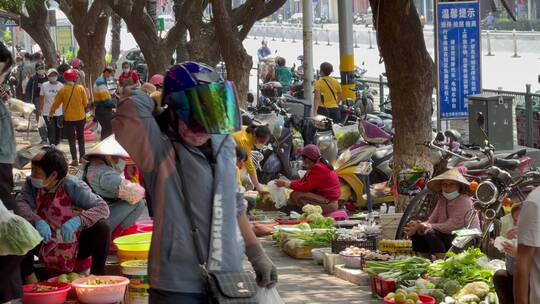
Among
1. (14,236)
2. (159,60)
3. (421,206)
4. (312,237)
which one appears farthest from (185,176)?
(159,60)

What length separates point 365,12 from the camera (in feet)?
297

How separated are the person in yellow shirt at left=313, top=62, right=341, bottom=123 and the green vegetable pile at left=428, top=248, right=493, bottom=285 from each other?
36.3ft

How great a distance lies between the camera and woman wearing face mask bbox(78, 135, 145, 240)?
988 cm

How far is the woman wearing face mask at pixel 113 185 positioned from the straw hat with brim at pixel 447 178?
254cm

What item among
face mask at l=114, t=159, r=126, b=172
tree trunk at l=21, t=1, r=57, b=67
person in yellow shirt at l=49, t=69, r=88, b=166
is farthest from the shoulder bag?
tree trunk at l=21, t=1, r=57, b=67

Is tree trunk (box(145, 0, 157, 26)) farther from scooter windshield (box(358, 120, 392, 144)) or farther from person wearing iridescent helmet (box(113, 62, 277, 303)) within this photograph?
person wearing iridescent helmet (box(113, 62, 277, 303))

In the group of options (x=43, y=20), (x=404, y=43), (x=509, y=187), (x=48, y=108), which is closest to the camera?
(x=509, y=187)

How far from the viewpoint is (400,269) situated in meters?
9.70

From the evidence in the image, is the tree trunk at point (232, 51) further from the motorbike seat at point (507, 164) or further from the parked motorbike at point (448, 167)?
the motorbike seat at point (507, 164)

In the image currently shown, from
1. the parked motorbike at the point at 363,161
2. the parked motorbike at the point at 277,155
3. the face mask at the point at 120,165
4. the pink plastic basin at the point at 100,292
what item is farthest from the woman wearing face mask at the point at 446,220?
the parked motorbike at the point at 277,155

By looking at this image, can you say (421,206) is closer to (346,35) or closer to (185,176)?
(185,176)

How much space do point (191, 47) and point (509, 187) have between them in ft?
54.3

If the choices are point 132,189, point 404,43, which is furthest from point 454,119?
point 132,189

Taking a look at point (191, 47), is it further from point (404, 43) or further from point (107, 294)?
point (107, 294)
